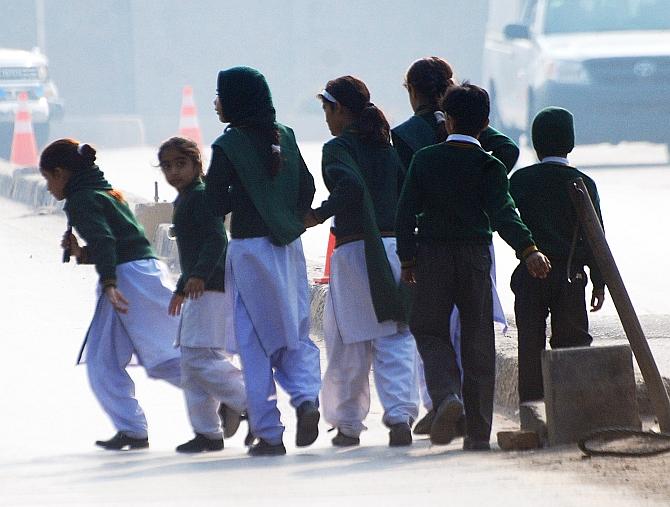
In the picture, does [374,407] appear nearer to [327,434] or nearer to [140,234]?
[327,434]

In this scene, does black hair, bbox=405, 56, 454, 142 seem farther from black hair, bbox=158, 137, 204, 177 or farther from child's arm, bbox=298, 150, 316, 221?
black hair, bbox=158, 137, 204, 177

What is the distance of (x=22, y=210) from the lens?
51.8ft

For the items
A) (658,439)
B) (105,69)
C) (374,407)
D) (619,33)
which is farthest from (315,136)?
(658,439)

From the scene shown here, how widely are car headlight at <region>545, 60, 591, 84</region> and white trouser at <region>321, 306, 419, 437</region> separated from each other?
39.4 feet

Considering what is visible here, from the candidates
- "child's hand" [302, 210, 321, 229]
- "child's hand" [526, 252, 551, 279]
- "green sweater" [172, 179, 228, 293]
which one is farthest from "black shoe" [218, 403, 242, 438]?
"child's hand" [526, 252, 551, 279]

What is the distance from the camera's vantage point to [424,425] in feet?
20.5

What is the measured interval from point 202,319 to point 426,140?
1.04 meters

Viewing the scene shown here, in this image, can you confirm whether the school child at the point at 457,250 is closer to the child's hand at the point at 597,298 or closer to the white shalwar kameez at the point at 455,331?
the white shalwar kameez at the point at 455,331

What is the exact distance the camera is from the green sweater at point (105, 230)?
612 cm

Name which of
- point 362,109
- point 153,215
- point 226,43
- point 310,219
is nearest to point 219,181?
point 310,219

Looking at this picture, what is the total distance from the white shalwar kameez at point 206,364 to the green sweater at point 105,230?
34 cm

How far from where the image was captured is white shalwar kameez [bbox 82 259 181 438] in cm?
628

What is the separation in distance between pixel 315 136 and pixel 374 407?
69.9ft

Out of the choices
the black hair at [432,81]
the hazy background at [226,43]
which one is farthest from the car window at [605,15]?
the black hair at [432,81]
